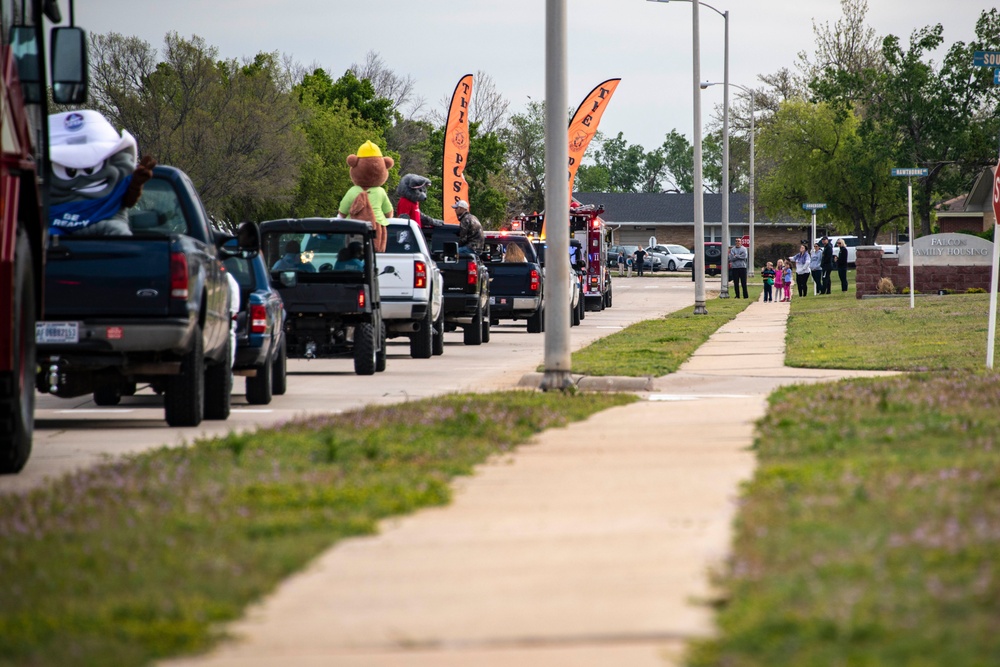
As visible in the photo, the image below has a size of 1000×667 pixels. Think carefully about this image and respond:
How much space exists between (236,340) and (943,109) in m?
44.1

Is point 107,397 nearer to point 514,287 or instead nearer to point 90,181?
point 90,181

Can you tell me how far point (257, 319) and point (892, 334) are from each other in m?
13.5

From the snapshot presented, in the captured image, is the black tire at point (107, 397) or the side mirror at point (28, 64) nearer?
the side mirror at point (28, 64)

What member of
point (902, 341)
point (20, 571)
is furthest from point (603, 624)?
point (902, 341)

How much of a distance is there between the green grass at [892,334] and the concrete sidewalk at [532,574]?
30.9 feet

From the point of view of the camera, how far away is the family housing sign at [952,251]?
43.4 m

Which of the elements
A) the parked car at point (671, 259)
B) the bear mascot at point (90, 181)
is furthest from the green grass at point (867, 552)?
the parked car at point (671, 259)

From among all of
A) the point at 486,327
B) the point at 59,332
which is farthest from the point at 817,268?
the point at 59,332

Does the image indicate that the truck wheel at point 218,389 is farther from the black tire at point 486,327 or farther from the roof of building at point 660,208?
the roof of building at point 660,208

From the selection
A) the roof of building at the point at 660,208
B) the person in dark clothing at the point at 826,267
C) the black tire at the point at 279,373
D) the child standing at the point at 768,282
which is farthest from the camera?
the roof of building at the point at 660,208

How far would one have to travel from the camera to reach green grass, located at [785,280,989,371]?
19641 millimetres

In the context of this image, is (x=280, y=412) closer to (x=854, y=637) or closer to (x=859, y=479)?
(x=859, y=479)

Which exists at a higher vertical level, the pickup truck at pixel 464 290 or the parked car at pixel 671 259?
the parked car at pixel 671 259

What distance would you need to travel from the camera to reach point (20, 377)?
976cm
